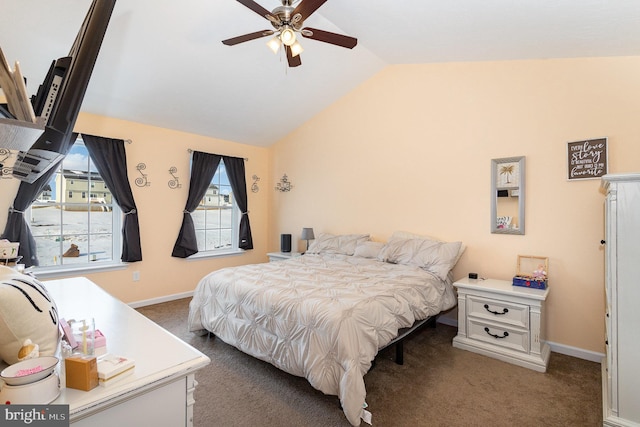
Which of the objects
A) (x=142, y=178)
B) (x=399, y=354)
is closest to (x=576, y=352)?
(x=399, y=354)

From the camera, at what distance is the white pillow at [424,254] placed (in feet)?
10.1

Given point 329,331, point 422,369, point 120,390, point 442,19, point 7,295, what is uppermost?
point 442,19

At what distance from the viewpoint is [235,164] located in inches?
194

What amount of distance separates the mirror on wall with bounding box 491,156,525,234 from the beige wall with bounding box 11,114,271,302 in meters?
3.86

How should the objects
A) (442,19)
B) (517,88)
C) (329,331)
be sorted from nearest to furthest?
1. (329,331)
2. (442,19)
3. (517,88)

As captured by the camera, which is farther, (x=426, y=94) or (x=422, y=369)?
(x=426, y=94)

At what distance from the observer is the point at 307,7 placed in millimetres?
1909

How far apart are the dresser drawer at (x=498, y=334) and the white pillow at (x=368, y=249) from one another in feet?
4.02

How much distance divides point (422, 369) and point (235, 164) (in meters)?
3.88

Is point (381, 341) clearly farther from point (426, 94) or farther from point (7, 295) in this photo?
point (426, 94)

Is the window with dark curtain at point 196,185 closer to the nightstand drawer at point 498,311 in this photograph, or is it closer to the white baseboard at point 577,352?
the nightstand drawer at point 498,311

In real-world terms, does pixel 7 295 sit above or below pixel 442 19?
below

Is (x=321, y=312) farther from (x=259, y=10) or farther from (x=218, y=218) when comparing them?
(x=218, y=218)

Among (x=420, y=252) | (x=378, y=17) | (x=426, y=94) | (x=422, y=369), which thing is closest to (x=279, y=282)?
(x=422, y=369)
